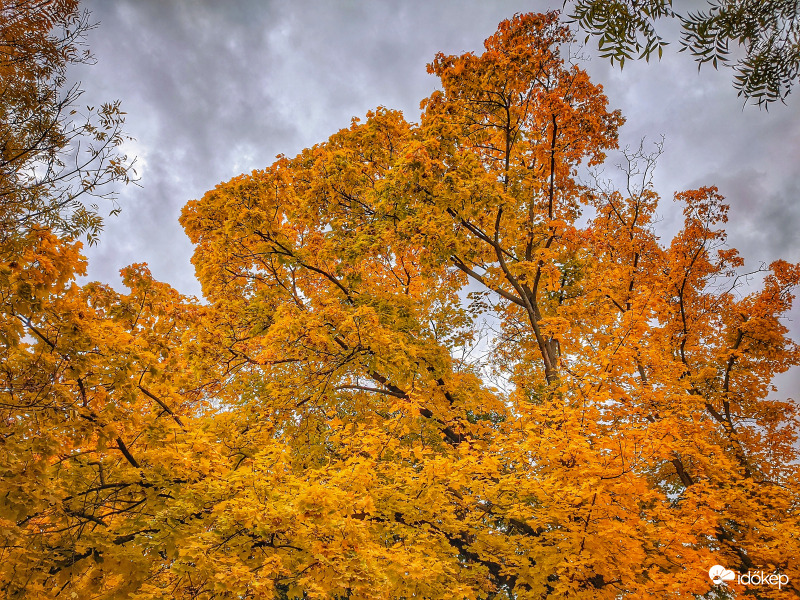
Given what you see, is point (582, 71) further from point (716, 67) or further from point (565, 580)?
point (565, 580)

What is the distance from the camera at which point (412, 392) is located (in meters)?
7.85

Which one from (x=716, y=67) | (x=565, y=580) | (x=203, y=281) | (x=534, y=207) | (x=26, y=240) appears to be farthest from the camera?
(x=534, y=207)

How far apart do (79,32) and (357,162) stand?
528cm

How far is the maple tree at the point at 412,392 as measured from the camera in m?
4.41

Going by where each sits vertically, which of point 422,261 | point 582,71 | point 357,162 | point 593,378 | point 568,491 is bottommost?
point 568,491

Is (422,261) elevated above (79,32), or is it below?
above

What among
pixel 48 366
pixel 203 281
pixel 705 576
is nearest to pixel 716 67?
pixel 48 366

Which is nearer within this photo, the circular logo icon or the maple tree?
the maple tree

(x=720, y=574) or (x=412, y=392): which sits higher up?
(x=412, y=392)

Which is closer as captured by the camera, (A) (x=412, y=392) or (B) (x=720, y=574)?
(B) (x=720, y=574)

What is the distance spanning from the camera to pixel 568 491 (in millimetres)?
5707

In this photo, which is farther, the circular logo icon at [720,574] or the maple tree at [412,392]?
the circular logo icon at [720,574]

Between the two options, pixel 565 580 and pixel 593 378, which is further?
pixel 593 378

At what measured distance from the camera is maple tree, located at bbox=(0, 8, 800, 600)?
4410 millimetres
